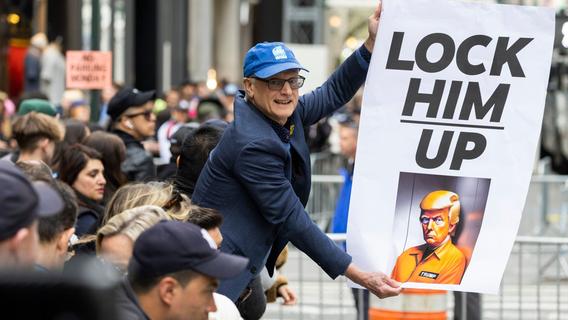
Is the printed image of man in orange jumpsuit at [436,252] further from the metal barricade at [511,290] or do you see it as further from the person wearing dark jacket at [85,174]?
the metal barricade at [511,290]

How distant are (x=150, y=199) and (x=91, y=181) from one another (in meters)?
2.48

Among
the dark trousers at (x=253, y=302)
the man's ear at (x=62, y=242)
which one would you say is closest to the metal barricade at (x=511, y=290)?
the dark trousers at (x=253, y=302)

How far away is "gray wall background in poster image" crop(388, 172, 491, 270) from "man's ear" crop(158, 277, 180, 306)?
7.32 feet

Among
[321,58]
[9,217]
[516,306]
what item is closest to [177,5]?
[321,58]

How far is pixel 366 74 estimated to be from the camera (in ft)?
19.0

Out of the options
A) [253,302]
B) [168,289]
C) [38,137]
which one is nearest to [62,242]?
[168,289]

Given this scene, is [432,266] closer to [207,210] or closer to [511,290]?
[207,210]

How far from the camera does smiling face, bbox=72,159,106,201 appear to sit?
25.4ft

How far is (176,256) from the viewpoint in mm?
→ 3492

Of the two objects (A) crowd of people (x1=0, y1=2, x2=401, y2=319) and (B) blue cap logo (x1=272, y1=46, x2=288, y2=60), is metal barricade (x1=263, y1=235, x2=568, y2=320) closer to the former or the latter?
(A) crowd of people (x1=0, y1=2, x2=401, y2=319)

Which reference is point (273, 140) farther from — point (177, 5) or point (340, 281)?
point (177, 5)

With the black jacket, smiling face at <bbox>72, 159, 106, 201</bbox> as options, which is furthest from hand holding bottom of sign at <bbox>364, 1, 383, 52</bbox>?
the black jacket

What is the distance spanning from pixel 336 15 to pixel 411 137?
6405 cm

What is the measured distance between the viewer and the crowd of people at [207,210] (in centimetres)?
350
